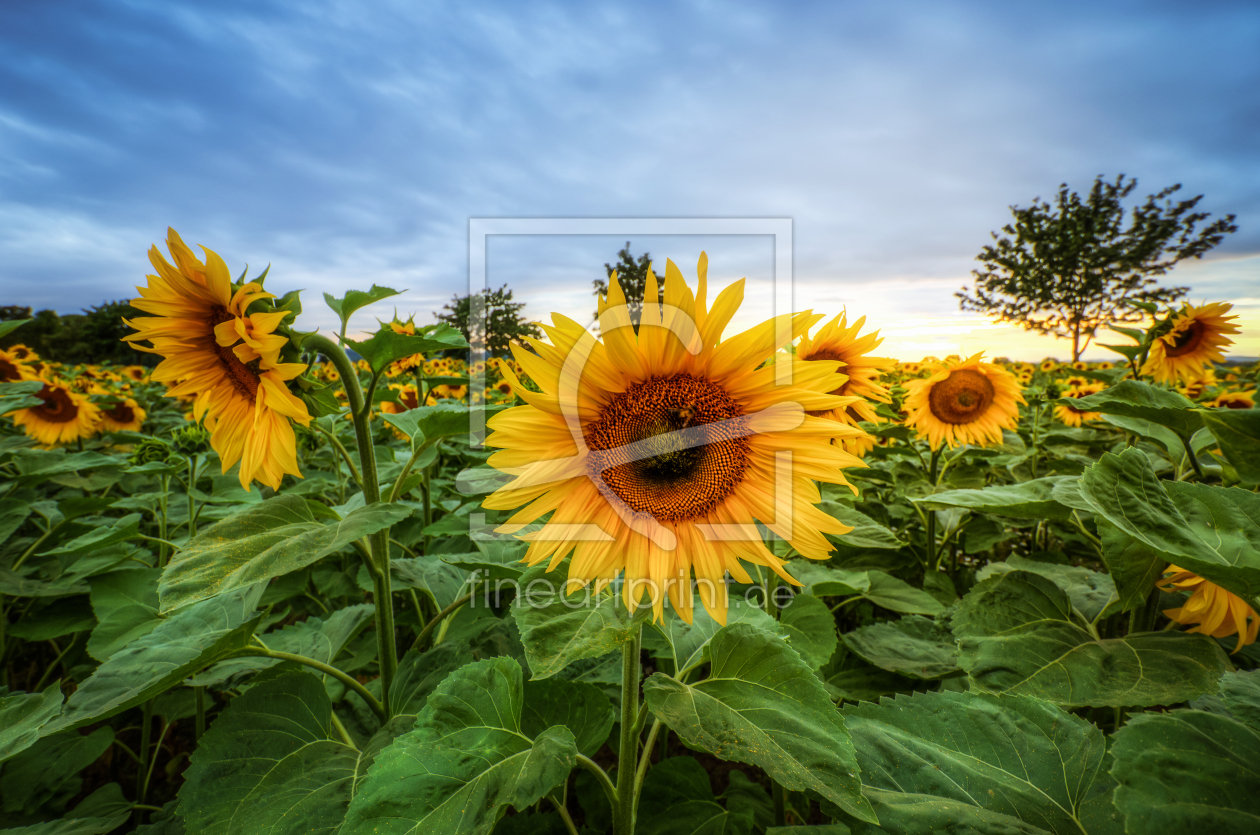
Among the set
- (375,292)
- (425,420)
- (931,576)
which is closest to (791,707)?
(425,420)

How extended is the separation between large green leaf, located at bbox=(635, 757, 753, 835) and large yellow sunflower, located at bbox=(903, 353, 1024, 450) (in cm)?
220

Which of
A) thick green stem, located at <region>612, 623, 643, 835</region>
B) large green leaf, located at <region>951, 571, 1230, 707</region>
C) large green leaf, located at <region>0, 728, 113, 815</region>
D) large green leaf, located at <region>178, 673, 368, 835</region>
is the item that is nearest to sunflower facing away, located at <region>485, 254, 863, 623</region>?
thick green stem, located at <region>612, 623, 643, 835</region>

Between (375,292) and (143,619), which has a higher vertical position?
(375,292)

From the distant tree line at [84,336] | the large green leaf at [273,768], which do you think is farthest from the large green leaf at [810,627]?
the distant tree line at [84,336]

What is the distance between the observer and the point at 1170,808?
2.16ft

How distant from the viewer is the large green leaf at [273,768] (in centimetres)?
105

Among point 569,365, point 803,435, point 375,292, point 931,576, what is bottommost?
A: point 931,576

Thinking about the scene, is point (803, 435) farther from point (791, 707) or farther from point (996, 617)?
point (996, 617)

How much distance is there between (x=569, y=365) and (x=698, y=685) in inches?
25.2

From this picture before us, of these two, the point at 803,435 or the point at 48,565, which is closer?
the point at 803,435

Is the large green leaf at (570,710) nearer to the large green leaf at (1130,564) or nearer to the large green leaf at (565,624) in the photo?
the large green leaf at (565,624)

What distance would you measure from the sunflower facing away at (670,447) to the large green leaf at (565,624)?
38mm

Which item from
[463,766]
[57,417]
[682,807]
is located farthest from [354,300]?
[57,417]

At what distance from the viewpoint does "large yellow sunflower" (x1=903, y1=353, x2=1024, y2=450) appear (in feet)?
9.57
